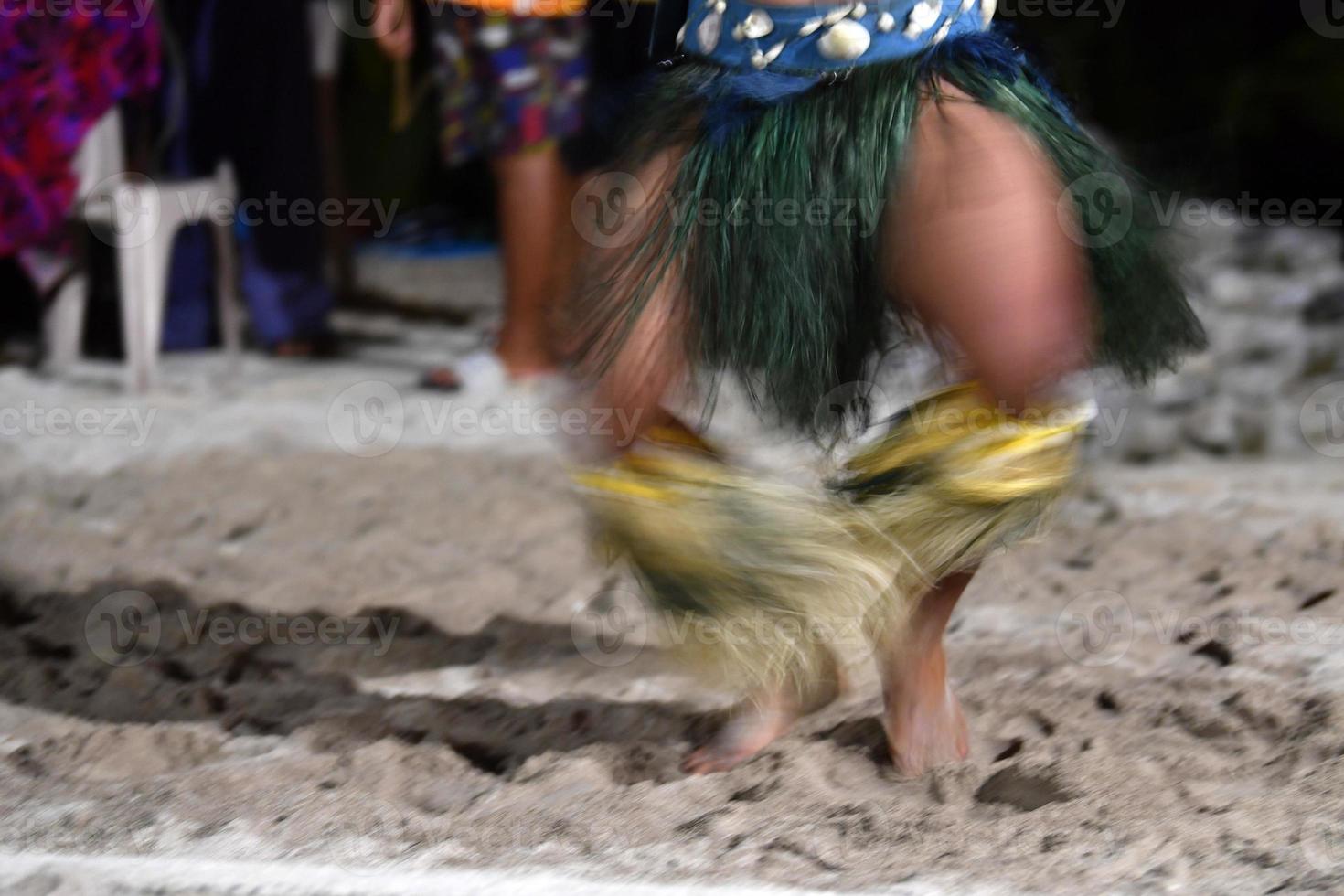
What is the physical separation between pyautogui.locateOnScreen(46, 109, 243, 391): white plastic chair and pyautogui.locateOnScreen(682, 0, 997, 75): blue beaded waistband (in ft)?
7.90

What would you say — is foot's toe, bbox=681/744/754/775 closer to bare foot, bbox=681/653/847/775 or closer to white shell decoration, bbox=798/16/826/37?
bare foot, bbox=681/653/847/775

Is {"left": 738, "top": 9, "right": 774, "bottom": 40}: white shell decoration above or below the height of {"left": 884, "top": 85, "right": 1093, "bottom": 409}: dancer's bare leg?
above

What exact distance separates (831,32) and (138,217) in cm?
251

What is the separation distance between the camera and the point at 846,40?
4.83 feet

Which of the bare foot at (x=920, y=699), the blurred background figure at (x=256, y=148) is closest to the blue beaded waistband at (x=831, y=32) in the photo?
the bare foot at (x=920, y=699)

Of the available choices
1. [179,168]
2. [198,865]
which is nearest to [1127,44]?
[179,168]

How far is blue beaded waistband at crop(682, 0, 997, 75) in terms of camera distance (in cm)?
148

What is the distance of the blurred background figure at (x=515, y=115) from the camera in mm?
3432

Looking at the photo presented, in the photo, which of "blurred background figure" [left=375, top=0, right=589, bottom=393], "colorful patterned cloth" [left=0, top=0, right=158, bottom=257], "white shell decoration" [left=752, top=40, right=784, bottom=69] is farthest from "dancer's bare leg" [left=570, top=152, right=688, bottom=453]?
"colorful patterned cloth" [left=0, top=0, right=158, bottom=257]

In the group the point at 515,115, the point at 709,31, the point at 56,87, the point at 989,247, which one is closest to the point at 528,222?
the point at 515,115

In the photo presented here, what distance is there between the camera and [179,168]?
3.85 metres

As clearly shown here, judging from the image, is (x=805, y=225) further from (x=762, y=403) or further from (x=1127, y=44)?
(x=1127, y=44)

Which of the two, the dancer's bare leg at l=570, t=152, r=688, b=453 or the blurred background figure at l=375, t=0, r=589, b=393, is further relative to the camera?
the blurred background figure at l=375, t=0, r=589, b=393

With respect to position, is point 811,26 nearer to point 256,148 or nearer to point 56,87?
point 56,87
